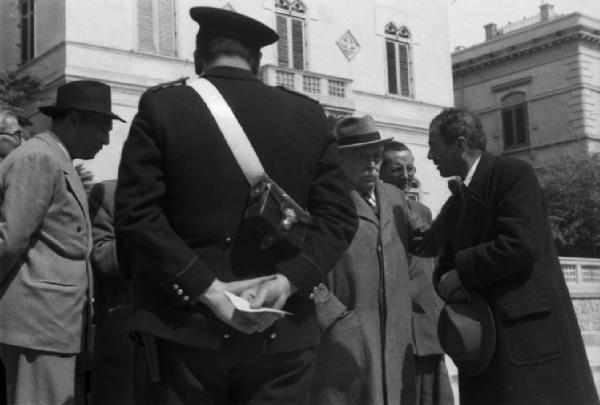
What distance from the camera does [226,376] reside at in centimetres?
267

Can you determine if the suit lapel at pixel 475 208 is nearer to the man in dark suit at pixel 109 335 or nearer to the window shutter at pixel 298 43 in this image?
the man in dark suit at pixel 109 335

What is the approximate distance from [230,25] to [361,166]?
1725 millimetres

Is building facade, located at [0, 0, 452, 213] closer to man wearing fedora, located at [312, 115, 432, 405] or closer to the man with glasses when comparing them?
the man with glasses

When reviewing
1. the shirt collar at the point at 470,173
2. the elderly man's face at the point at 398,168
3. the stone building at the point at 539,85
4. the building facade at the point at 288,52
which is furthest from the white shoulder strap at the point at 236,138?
the stone building at the point at 539,85

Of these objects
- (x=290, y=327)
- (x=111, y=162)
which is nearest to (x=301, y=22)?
(x=111, y=162)

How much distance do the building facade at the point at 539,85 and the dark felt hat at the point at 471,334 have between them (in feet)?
96.3

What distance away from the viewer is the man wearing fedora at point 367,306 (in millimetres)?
4062

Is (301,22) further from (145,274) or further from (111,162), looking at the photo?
(145,274)

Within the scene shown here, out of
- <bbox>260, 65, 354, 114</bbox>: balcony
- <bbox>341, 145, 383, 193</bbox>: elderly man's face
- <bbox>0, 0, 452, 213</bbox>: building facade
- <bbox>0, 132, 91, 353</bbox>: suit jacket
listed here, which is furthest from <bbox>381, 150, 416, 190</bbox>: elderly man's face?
<bbox>260, 65, 354, 114</bbox>: balcony

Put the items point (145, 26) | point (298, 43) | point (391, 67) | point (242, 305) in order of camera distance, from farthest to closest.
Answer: point (391, 67)
point (298, 43)
point (145, 26)
point (242, 305)

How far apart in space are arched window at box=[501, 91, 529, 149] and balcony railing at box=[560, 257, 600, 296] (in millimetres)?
13781

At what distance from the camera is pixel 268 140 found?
280 cm

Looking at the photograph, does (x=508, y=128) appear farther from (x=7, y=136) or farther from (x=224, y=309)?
(x=224, y=309)

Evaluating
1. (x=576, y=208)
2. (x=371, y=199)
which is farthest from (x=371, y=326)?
(x=576, y=208)
